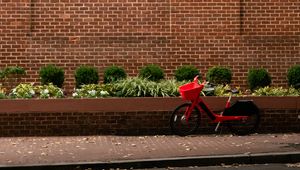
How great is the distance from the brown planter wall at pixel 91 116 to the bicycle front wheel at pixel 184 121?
285 millimetres

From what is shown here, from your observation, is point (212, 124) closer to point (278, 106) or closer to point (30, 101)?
point (278, 106)

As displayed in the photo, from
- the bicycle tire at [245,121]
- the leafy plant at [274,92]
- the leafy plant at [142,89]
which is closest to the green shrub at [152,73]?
the leafy plant at [142,89]

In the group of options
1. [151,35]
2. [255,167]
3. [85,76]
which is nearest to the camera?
[255,167]

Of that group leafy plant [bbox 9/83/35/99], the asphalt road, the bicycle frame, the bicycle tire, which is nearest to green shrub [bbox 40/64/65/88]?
leafy plant [bbox 9/83/35/99]

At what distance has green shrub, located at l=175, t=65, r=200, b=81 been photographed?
13344 millimetres

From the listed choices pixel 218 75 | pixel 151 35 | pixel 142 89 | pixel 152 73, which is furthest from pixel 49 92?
pixel 218 75

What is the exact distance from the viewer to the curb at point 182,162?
8328 millimetres

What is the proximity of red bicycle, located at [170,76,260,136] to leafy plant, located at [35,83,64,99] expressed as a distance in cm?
263

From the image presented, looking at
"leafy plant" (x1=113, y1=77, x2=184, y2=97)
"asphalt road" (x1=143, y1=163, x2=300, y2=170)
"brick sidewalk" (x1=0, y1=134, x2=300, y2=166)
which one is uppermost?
"leafy plant" (x1=113, y1=77, x2=184, y2=97)

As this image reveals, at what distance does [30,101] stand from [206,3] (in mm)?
5500

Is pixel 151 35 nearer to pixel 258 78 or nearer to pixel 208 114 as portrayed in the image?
pixel 258 78

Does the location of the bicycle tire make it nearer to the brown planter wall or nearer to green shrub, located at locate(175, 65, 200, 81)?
the brown planter wall

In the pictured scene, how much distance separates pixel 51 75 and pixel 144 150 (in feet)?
13.8

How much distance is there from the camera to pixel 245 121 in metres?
11.6
